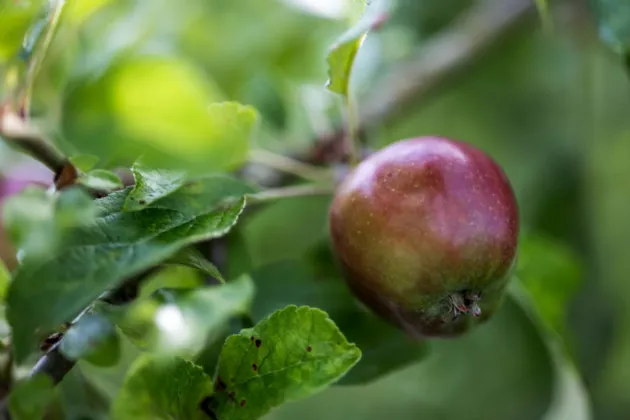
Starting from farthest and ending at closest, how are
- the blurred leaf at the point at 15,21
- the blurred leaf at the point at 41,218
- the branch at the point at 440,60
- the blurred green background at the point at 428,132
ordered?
the branch at the point at 440,60 < the blurred green background at the point at 428,132 < the blurred leaf at the point at 15,21 < the blurred leaf at the point at 41,218

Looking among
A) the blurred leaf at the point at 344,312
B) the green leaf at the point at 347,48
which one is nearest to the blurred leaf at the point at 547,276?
the blurred leaf at the point at 344,312

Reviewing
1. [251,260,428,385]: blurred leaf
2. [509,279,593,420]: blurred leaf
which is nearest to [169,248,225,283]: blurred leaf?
[251,260,428,385]: blurred leaf

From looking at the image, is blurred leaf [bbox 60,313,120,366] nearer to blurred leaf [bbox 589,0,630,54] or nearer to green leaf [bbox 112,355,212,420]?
A: green leaf [bbox 112,355,212,420]

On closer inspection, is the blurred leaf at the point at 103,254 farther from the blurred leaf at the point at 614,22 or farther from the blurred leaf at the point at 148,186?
the blurred leaf at the point at 614,22

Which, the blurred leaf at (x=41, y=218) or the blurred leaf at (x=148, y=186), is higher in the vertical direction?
the blurred leaf at (x=41, y=218)

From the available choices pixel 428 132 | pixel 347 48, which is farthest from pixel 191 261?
pixel 428 132

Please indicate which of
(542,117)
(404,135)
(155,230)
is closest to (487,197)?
(155,230)

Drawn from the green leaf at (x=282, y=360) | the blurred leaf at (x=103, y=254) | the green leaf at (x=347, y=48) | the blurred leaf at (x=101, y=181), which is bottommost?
Answer: the green leaf at (x=282, y=360)
